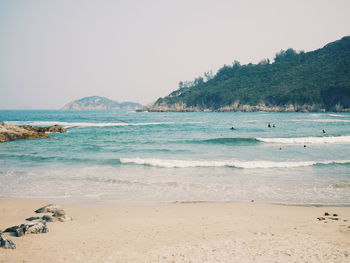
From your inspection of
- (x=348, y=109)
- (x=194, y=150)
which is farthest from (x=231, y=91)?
(x=194, y=150)

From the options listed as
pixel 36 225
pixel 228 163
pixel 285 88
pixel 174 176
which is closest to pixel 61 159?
pixel 174 176

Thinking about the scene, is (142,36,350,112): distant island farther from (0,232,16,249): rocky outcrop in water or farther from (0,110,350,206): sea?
Answer: (0,232,16,249): rocky outcrop in water

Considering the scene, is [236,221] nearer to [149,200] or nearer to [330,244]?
[330,244]

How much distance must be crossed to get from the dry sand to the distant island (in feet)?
354

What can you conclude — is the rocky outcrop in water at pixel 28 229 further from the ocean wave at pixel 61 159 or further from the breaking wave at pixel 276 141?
the breaking wave at pixel 276 141

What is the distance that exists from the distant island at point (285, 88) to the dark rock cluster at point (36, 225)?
362 ft

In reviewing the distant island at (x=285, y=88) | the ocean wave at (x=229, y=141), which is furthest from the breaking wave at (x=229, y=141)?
the distant island at (x=285, y=88)

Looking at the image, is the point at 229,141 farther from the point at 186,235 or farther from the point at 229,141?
the point at 186,235

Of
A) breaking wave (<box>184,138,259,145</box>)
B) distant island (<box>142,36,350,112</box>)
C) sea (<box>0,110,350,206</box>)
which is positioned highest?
distant island (<box>142,36,350,112</box>)

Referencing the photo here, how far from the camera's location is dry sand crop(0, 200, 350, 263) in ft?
19.9

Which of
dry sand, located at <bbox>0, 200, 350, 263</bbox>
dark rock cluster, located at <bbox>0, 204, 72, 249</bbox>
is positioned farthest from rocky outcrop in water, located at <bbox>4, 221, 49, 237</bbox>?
dry sand, located at <bbox>0, 200, 350, 263</bbox>

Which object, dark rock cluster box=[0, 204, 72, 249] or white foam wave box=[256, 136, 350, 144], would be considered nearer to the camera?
dark rock cluster box=[0, 204, 72, 249]

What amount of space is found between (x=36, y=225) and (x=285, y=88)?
124 m

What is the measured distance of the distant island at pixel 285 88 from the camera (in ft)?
353
